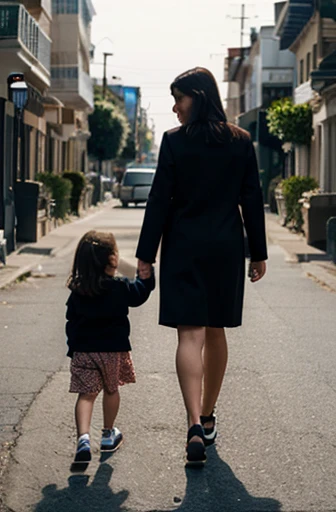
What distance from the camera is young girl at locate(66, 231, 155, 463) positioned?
5.12 meters

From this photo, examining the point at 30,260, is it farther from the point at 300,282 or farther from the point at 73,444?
the point at 73,444

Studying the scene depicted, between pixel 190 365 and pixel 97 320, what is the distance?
0.51 m

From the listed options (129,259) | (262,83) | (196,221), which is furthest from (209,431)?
(262,83)

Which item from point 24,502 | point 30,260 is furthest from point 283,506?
point 30,260

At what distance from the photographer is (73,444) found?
554 cm

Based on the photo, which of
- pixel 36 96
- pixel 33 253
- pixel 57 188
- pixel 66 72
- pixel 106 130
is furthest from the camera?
pixel 106 130

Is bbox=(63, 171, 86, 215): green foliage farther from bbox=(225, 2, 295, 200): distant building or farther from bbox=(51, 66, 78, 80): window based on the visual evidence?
bbox=(225, 2, 295, 200): distant building

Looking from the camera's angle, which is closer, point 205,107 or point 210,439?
point 205,107

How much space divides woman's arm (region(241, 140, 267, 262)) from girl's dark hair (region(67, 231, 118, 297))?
2.46ft

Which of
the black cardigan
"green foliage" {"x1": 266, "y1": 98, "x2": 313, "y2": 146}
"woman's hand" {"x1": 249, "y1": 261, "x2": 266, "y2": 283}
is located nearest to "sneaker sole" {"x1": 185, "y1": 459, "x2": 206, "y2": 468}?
the black cardigan

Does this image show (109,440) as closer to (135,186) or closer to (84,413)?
(84,413)

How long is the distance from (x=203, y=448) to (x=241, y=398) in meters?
1.65

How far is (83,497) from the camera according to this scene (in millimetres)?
4648

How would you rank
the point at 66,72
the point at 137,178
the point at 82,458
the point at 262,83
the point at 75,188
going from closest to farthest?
1. the point at 82,458
2. the point at 75,188
3. the point at 66,72
4. the point at 137,178
5. the point at 262,83
